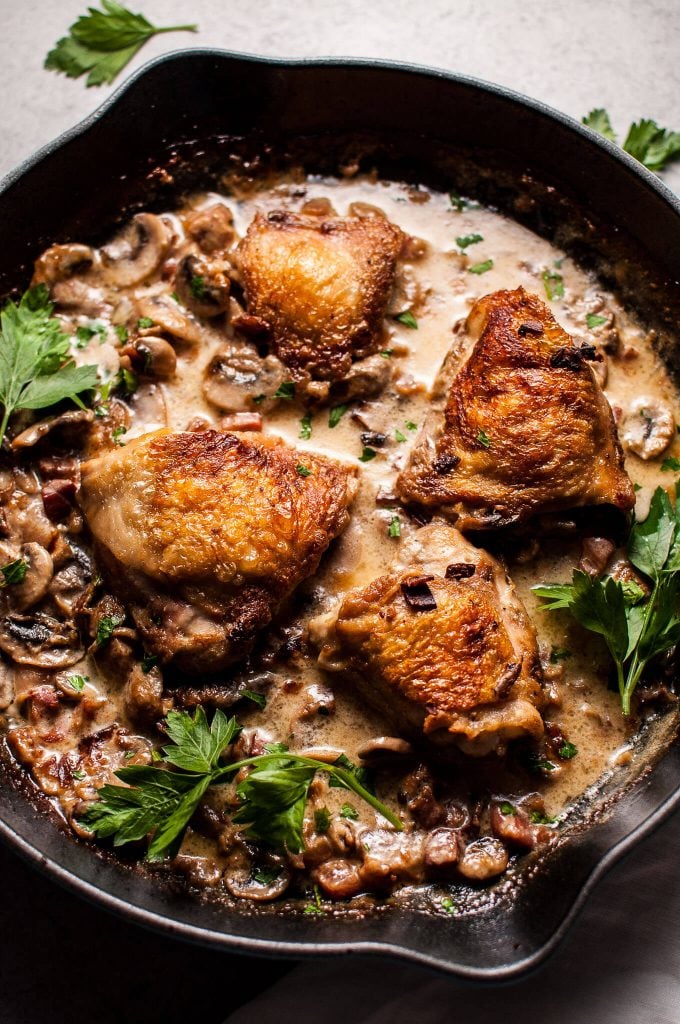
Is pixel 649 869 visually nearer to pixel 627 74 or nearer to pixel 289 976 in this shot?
pixel 289 976

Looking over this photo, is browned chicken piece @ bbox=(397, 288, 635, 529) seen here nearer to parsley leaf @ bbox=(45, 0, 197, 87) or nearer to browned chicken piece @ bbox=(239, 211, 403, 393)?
browned chicken piece @ bbox=(239, 211, 403, 393)

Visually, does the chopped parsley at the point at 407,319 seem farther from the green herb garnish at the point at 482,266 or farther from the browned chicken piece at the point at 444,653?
the browned chicken piece at the point at 444,653

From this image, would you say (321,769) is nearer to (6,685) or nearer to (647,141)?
(6,685)

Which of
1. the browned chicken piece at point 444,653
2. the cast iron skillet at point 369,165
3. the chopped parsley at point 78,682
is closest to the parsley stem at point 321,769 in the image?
the browned chicken piece at point 444,653

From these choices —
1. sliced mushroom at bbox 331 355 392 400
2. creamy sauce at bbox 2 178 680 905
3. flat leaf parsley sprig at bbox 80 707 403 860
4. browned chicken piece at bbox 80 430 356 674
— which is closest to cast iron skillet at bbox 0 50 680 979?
creamy sauce at bbox 2 178 680 905

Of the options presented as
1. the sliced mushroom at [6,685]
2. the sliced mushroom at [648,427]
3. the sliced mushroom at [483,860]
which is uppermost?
the sliced mushroom at [648,427]

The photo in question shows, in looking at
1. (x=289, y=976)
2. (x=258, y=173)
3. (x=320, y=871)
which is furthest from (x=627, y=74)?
(x=289, y=976)

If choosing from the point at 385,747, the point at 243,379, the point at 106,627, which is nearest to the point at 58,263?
the point at 243,379
